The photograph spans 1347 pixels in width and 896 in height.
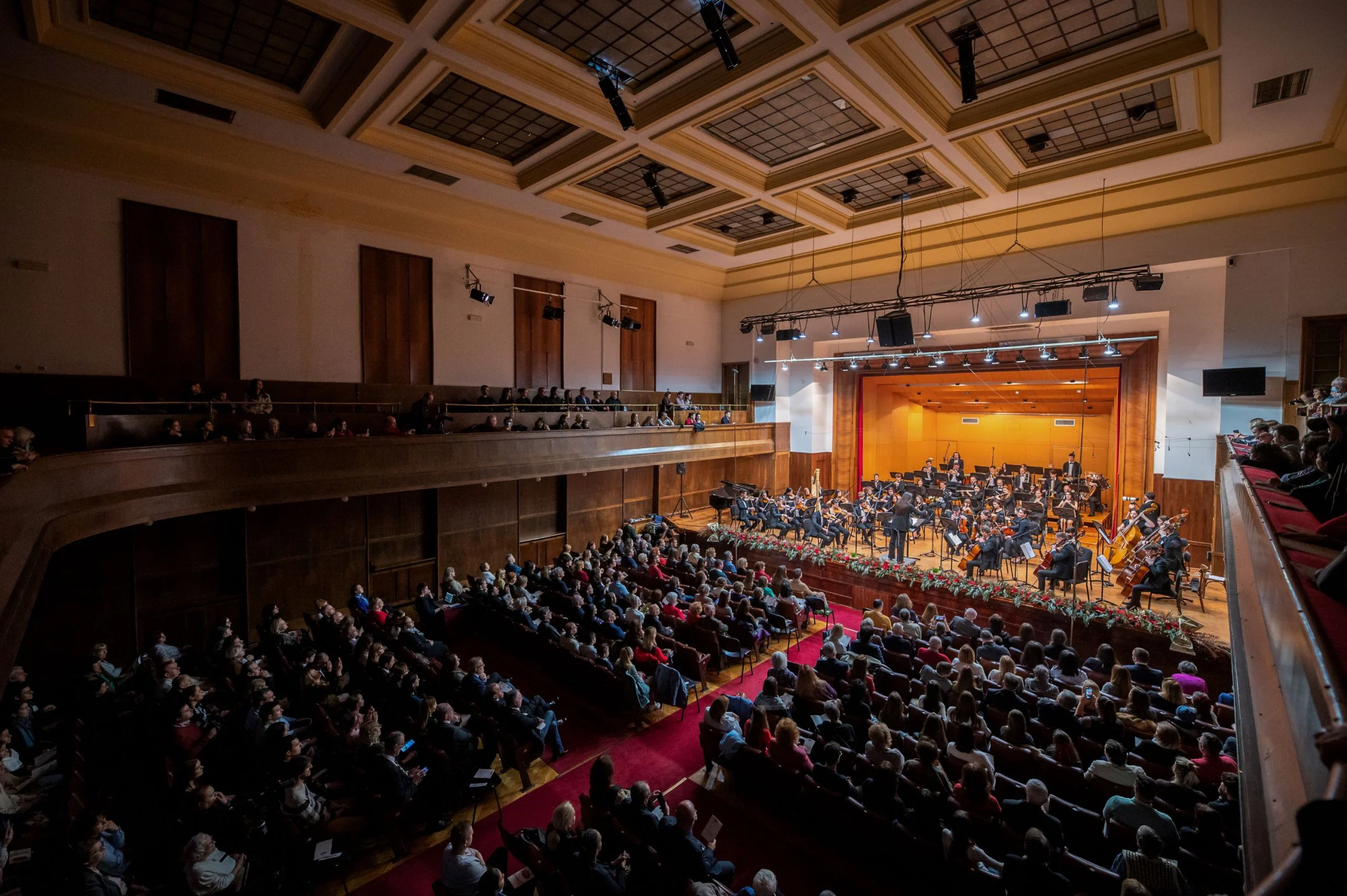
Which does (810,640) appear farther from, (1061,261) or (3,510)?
(1061,261)

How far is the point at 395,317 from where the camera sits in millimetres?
12453

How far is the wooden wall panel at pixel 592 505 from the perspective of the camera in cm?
1434

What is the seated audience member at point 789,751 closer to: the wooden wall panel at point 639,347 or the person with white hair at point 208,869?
the person with white hair at point 208,869

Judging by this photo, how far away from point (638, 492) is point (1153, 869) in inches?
527

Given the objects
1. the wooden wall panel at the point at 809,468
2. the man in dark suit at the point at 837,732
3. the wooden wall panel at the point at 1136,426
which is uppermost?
the wooden wall panel at the point at 1136,426

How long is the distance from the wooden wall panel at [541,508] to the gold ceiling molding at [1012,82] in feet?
31.4

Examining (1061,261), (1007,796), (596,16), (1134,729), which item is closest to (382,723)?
(1007,796)

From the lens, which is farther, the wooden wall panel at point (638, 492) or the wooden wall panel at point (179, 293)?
the wooden wall panel at point (638, 492)

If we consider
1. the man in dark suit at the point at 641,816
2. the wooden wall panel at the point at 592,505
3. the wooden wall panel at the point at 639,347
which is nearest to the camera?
the man in dark suit at the point at 641,816

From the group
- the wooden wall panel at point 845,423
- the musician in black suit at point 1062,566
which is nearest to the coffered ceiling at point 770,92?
the wooden wall panel at point 845,423

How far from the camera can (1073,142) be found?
10.4m

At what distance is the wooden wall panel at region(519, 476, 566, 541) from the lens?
528 inches

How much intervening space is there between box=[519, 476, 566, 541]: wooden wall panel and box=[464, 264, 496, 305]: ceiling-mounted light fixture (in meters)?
4.16

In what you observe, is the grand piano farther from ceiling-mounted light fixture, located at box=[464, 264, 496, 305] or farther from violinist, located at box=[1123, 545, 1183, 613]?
violinist, located at box=[1123, 545, 1183, 613]
